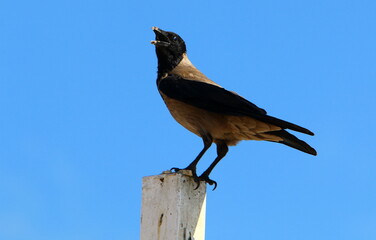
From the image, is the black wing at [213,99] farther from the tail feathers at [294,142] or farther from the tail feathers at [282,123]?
the tail feathers at [294,142]

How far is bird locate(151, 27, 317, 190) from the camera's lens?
5.35 meters

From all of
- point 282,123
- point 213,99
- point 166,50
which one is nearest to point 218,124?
point 213,99

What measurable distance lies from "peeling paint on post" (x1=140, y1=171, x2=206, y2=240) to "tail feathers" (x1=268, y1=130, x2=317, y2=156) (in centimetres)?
170

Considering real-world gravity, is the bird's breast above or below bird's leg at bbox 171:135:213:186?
above

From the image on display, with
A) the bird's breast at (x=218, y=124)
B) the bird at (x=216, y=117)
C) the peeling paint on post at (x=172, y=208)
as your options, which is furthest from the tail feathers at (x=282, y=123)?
the peeling paint on post at (x=172, y=208)

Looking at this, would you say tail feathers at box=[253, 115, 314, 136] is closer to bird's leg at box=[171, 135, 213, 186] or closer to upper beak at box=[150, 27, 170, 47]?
bird's leg at box=[171, 135, 213, 186]

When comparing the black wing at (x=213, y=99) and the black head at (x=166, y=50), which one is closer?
the black wing at (x=213, y=99)

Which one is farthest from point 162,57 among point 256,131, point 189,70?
point 256,131

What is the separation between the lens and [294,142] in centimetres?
554

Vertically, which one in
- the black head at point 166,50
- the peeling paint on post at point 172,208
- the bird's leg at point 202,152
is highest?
the black head at point 166,50

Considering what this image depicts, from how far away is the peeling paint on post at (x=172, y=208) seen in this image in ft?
12.3

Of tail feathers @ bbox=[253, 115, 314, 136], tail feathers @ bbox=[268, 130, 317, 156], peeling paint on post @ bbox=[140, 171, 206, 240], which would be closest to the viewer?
peeling paint on post @ bbox=[140, 171, 206, 240]

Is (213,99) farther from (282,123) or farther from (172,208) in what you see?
(172,208)

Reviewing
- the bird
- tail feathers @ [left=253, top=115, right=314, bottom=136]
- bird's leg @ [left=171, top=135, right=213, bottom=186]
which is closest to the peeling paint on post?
bird's leg @ [left=171, top=135, right=213, bottom=186]
